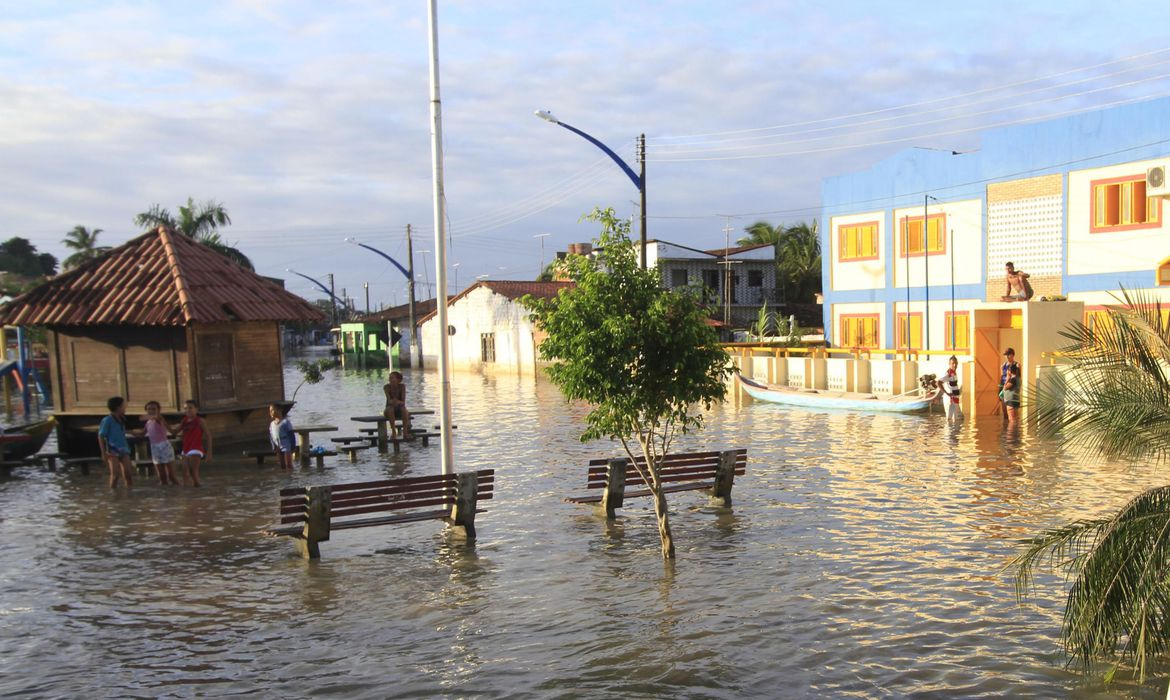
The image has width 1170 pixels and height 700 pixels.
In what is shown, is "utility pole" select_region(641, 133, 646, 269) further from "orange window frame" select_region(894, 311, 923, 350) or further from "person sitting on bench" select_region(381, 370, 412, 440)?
"orange window frame" select_region(894, 311, 923, 350)

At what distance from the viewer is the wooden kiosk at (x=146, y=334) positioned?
20.3 metres

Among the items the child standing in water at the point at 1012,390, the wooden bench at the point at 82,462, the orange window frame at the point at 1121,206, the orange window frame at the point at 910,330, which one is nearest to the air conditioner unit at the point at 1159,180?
the child standing in water at the point at 1012,390

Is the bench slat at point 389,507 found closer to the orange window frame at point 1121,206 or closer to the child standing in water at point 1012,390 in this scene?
the child standing in water at point 1012,390

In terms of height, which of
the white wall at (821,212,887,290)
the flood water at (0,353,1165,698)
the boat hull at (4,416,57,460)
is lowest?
the flood water at (0,353,1165,698)

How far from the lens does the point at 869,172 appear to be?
124 ft

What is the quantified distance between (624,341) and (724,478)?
502 centimetres

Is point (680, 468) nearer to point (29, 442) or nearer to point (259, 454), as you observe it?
point (259, 454)

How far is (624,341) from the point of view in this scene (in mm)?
10445

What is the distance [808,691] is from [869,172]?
33.3 metres

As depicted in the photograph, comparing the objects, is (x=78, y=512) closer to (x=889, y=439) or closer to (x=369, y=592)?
(x=369, y=592)

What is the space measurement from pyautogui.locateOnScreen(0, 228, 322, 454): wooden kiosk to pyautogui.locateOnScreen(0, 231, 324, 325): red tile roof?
0.03 meters

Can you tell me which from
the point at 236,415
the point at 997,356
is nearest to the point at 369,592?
the point at 236,415

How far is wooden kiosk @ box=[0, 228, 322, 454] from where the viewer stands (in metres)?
20.3

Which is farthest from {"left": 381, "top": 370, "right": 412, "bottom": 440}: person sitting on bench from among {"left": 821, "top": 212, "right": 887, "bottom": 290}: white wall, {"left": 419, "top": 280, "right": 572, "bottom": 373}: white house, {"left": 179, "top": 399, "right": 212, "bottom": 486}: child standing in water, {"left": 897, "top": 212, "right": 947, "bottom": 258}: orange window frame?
{"left": 419, "top": 280, "right": 572, "bottom": 373}: white house
